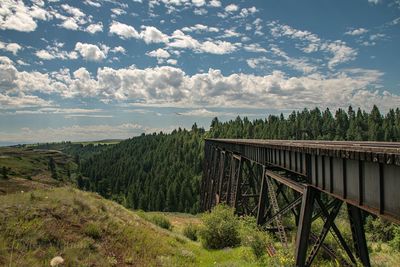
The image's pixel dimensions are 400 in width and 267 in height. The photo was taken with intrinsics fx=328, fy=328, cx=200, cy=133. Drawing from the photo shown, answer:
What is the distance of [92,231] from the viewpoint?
640 inches

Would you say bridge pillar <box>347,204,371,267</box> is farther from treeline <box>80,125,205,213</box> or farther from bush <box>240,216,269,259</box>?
treeline <box>80,125,205,213</box>

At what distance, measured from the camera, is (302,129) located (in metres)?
115

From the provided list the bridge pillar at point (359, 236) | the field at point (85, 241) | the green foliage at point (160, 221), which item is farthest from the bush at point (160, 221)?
the bridge pillar at point (359, 236)

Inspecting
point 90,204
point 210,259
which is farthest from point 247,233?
point 90,204

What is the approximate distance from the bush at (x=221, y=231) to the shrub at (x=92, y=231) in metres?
7.06

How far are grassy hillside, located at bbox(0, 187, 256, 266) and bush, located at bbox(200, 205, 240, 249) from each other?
0.98 metres

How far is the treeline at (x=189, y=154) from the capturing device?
4006 inches

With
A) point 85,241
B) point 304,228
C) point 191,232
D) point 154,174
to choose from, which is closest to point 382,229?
point 191,232

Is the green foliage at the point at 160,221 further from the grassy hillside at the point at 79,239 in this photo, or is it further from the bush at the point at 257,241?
the bush at the point at 257,241

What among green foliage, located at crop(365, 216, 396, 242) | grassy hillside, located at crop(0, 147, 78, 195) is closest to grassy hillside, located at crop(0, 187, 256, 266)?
grassy hillside, located at crop(0, 147, 78, 195)

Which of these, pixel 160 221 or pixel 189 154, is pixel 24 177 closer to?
pixel 189 154

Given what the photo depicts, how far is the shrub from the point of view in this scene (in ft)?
53.0

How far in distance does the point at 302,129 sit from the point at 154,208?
57285mm

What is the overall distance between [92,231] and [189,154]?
113 m
